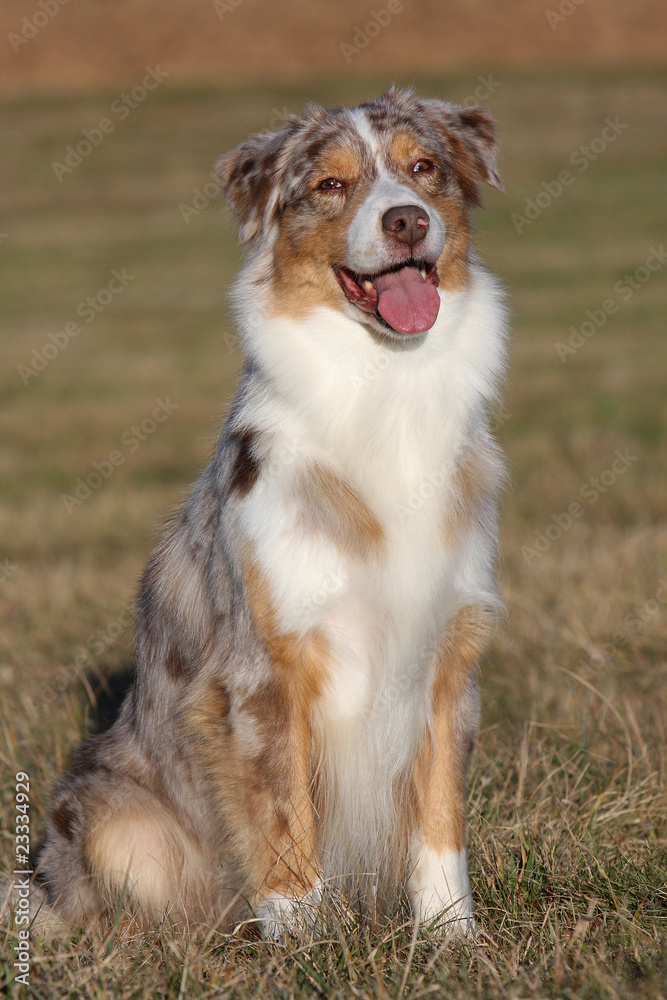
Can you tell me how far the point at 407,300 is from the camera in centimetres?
351

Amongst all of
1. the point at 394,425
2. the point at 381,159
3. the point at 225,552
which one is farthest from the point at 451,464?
the point at 381,159

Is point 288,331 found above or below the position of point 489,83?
above

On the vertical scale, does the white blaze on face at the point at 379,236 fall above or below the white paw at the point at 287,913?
above

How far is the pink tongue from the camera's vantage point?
11.5 feet

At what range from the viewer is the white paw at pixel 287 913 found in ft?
10.5

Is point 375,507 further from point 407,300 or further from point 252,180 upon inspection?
point 252,180

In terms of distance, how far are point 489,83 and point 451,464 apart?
103ft

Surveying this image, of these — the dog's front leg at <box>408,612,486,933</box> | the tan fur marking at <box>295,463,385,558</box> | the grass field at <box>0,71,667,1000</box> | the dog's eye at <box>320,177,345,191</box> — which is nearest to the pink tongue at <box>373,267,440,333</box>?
the dog's eye at <box>320,177,345,191</box>

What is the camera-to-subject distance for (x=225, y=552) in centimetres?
345

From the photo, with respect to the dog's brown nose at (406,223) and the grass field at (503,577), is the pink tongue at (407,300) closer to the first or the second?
the dog's brown nose at (406,223)

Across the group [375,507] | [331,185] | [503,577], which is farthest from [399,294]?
[503,577]

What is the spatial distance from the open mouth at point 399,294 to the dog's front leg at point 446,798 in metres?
1.02

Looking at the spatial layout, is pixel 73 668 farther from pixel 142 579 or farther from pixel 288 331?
pixel 288 331

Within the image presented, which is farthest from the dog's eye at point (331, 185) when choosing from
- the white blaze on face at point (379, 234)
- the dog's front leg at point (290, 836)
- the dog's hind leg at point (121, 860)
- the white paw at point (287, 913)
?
the white paw at point (287, 913)
